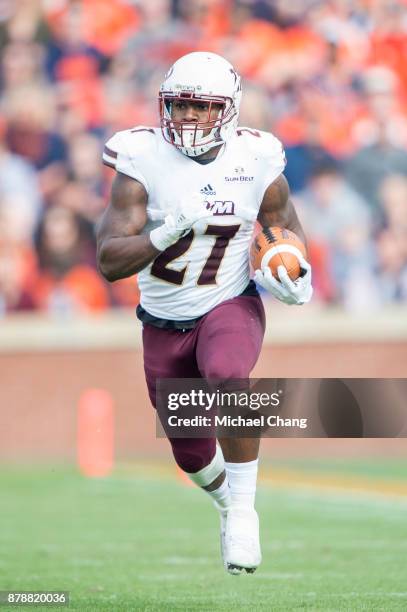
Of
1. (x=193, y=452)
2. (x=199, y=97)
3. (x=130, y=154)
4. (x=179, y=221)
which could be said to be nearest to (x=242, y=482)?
(x=193, y=452)

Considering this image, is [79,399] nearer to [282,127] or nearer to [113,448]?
[113,448]

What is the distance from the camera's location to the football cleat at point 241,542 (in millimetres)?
4473

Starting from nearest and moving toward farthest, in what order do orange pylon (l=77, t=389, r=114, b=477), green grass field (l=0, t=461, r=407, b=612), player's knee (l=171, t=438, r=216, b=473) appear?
green grass field (l=0, t=461, r=407, b=612), player's knee (l=171, t=438, r=216, b=473), orange pylon (l=77, t=389, r=114, b=477)

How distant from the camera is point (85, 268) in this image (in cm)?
1083

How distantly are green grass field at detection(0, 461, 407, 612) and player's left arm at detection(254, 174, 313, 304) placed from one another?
1.12 metres

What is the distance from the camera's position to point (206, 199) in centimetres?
479

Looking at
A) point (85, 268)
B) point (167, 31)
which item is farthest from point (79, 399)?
point (167, 31)

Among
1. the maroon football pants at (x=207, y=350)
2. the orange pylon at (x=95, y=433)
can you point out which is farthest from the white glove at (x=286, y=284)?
the orange pylon at (x=95, y=433)

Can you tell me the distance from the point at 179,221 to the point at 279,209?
1.92ft

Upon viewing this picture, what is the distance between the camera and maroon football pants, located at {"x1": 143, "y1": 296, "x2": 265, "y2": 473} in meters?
4.61

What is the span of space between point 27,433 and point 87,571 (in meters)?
5.67

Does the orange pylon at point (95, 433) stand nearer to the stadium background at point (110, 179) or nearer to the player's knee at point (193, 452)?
the stadium background at point (110, 179)

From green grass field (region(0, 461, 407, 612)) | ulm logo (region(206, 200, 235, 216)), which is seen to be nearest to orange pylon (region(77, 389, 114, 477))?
green grass field (region(0, 461, 407, 612))

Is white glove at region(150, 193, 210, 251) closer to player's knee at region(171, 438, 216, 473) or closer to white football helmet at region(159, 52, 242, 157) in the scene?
white football helmet at region(159, 52, 242, 157)
